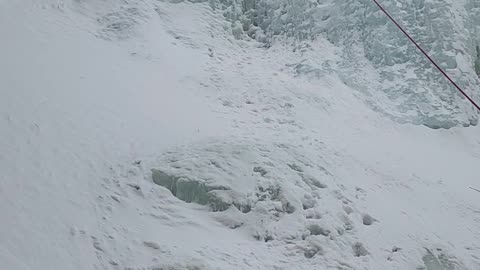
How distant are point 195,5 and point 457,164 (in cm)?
882

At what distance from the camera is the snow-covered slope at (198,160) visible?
245 inches

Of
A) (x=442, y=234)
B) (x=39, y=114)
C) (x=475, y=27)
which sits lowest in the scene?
(x=442, y=234)

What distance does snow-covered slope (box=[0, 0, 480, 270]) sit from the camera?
622 cm

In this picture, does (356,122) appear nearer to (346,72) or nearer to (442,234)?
(346,72)

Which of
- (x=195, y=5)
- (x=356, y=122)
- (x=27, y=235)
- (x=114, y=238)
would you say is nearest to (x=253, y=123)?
(x=356, y=122)

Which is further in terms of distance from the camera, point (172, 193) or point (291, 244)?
point (172, 193)

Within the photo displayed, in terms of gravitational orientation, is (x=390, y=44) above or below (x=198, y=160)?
above

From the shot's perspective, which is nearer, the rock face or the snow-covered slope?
the snow-covered slope

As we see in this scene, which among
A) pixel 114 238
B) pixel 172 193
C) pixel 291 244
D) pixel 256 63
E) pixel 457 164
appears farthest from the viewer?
pixel 256 63

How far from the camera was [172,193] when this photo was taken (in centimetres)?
725

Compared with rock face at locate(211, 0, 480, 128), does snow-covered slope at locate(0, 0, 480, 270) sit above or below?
below

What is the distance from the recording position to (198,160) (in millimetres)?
7773

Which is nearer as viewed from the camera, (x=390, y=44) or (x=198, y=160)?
(x=198, y=160)

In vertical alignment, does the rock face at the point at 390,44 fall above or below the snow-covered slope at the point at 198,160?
above
